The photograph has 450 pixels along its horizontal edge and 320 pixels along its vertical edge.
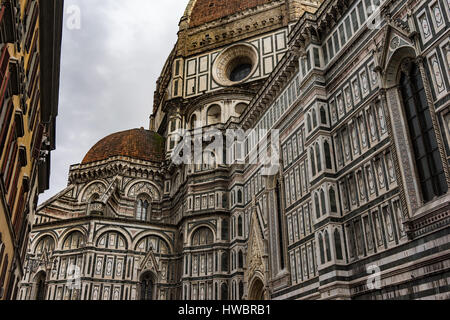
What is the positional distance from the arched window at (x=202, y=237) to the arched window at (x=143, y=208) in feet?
24.2

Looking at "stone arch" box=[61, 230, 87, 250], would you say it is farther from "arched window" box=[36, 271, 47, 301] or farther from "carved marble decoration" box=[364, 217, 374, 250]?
"carved marble decoration" box=[364, 217, 374, 250]

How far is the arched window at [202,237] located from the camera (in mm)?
27639

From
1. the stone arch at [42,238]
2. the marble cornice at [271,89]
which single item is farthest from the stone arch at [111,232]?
the marble cornice at [271,89]

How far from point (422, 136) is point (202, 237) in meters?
17.2

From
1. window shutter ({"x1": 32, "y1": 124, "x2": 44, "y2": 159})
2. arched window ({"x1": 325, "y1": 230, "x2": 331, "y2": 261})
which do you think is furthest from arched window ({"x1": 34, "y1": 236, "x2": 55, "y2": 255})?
arched window ({"x1": 325, "y1": 230, "x2": 331, "y2": 261})

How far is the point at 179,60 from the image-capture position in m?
39.8

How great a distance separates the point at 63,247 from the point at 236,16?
24.7m

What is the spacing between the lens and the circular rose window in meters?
37.1

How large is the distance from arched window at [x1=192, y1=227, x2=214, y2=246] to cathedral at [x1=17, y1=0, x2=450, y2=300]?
9cm

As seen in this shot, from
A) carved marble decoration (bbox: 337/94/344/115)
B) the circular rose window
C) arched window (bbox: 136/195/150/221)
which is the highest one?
the circular rose window

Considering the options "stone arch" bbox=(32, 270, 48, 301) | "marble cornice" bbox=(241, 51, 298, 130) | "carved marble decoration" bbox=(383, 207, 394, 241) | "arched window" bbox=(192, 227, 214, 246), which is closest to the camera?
"carved marble decoration" bbox=(383, 207, 394, 241)

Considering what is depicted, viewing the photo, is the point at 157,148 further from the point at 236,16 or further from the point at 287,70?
the point at 287,70

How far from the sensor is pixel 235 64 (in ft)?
127
